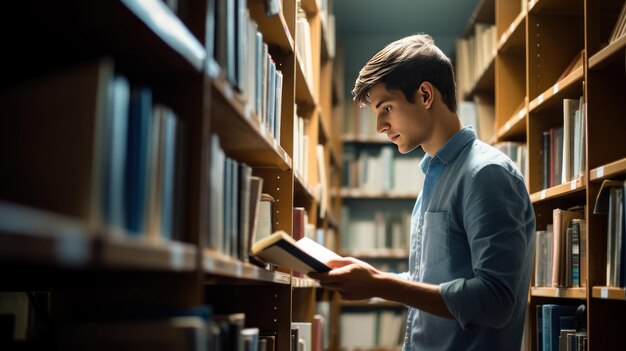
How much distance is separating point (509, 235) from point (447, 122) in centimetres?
47

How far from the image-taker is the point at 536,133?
3.00 metres

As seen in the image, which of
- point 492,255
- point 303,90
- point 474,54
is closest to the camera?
point 492,255

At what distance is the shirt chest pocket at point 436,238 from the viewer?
197 cm

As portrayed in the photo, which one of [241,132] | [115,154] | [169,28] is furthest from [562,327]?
[115,154]

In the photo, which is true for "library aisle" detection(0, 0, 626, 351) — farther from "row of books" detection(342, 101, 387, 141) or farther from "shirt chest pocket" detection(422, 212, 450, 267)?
"row of books" detection(342, 101, 387, 141)

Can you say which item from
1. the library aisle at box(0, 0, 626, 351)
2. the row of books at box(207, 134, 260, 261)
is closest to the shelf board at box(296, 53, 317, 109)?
the library aisle at box(0, 0, 626, 351)

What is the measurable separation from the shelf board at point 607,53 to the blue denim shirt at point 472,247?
443 millimetres

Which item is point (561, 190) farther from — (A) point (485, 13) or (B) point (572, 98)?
(A) point (485, 13)

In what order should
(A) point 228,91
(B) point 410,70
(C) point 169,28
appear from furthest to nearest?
(B) point 410,70 → (A) point 228,91 → (C) point 169,28

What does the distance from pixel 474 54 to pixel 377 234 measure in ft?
5.14

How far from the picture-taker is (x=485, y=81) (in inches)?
167

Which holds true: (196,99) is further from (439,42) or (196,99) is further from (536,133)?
(439,42)

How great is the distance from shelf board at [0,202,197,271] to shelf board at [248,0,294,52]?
1.24 metres

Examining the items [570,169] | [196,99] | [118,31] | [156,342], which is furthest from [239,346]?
[570,169]
